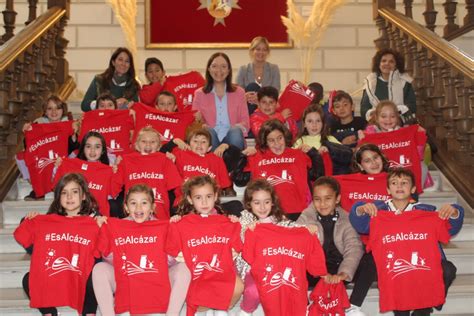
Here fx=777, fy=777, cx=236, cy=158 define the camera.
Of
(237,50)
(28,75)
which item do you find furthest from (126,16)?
(28,75)

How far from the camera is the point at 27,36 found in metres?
5.55

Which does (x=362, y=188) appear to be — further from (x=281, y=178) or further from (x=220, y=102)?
(x=220, y=102)

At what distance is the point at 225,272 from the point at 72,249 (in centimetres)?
77

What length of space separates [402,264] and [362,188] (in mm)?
799

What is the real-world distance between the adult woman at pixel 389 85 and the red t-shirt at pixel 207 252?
7.14 ft

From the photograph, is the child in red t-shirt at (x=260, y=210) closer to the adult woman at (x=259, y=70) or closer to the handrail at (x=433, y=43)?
the handrail at (x=433, y=43)

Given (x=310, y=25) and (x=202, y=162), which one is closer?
(x=202, y=162)

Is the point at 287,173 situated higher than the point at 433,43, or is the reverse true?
the point at 433,43

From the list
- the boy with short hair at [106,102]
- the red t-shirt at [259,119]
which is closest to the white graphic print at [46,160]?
the boy with short hair at [106,102]

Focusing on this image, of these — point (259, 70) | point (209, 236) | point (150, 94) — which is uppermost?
point (259, 70)

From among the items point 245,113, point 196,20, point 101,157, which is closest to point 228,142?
point 245,113

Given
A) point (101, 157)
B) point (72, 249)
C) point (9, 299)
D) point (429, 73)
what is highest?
point (429, 73)

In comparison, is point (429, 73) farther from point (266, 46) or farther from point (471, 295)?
point (471, 295)

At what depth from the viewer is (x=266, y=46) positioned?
6352mm
